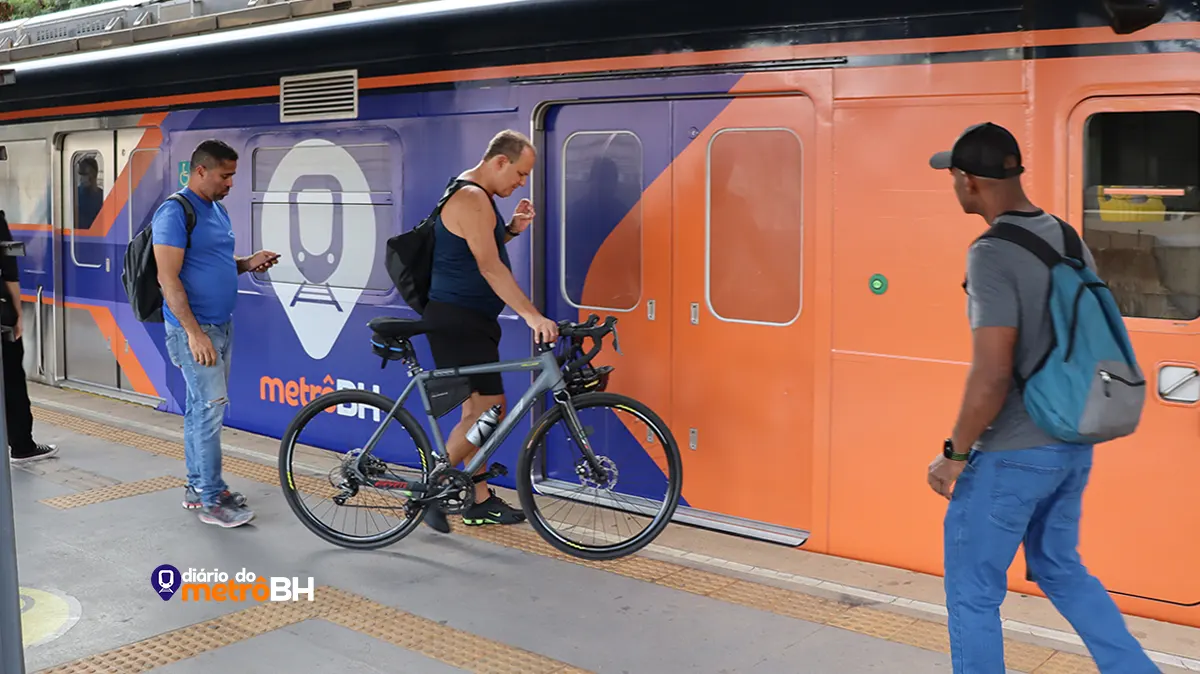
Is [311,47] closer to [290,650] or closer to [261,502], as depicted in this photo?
[261,502]

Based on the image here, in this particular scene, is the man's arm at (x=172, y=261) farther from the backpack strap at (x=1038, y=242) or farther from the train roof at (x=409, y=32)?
the backpack strap at (x=1038, y=242)

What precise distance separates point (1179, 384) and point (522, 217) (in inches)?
112

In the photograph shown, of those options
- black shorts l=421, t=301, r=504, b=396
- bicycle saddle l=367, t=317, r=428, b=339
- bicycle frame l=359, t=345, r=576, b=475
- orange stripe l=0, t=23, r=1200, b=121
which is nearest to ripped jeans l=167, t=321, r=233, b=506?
bicycle frame l=359, t=345, r=576, b=475

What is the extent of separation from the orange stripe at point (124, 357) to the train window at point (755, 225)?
494cm

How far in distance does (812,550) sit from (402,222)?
2.91 meters

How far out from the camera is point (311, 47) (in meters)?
6.71

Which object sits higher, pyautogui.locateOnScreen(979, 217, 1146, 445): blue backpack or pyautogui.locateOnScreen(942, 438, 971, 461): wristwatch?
pyautogui.locateOnScreen(979, 217, 1146, 445): blue backpack

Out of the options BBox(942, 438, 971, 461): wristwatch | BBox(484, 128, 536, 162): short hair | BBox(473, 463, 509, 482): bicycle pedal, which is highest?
BBox(484, 128, 536, 162): short hair

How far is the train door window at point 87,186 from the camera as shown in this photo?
8.73 meters

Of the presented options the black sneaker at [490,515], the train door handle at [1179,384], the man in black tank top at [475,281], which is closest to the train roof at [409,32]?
the man in black tank top at [475,281]

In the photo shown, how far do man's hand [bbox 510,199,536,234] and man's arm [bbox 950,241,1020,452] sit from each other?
109 inches

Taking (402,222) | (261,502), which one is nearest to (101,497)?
(261,502)

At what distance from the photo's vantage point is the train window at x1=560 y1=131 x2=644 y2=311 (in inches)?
216

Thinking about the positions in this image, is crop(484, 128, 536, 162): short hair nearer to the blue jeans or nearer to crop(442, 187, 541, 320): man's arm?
crop(442, 187, 541, 320): man's arm
